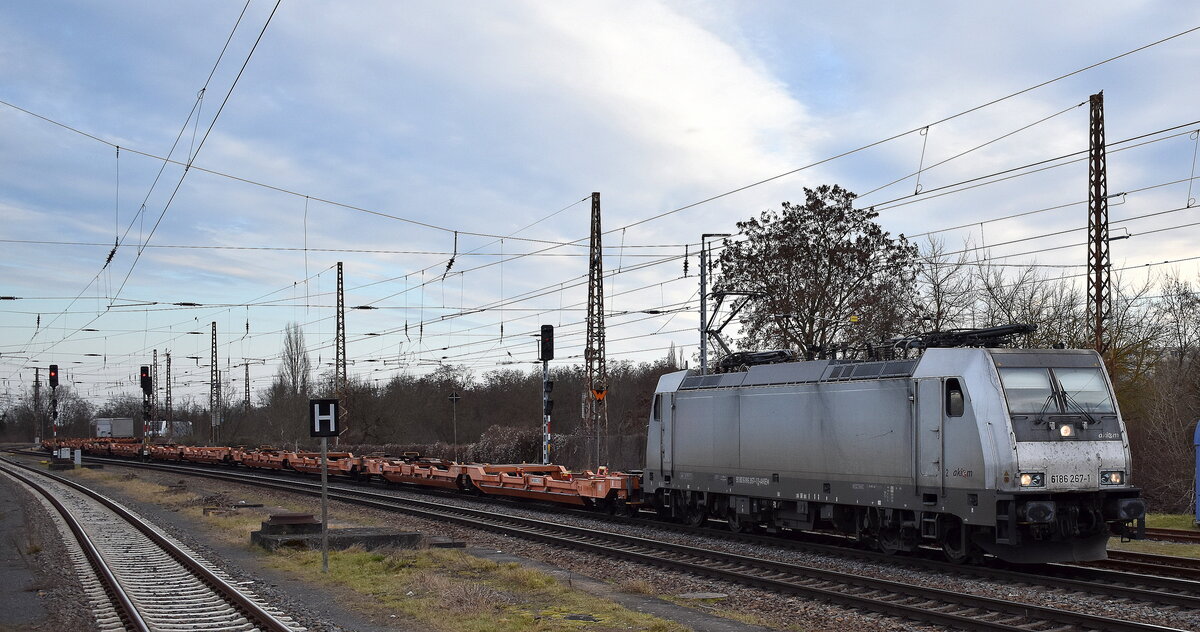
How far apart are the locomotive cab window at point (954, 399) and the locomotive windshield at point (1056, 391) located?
0.64 metres

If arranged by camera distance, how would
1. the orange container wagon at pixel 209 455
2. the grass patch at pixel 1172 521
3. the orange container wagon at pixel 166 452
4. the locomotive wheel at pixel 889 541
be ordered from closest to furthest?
the locomotive wheel at pixel 889 541 → the grass patch at pixel 1172 521 → the orange container wagon at pixel 209 455 → the orange container wagon at pixel 166 452

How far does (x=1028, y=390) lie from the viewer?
14445 millimetres

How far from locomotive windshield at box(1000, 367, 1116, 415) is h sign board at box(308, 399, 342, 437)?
9772 millimetres

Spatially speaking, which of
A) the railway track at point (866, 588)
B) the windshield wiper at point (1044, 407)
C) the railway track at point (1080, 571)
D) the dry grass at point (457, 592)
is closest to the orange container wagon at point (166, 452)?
the dry grass at point (457, 592)

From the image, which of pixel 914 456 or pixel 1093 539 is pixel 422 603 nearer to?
pixel 914 456

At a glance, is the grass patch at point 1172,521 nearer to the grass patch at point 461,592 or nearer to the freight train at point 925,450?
the freight train at point 925,450

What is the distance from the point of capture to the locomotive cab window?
1467 centimetres

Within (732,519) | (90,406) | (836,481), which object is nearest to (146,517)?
(732,519)

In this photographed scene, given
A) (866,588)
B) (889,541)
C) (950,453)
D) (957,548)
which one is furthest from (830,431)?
(866,588)

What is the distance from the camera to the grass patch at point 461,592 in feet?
36.3

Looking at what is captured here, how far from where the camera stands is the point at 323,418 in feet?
48.4

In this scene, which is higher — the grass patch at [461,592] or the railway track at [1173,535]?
the grass patch at [461,592]

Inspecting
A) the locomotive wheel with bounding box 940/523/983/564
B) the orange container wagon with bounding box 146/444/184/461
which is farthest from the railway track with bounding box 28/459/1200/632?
the orange container wagon with bounding box 146/444/184/461

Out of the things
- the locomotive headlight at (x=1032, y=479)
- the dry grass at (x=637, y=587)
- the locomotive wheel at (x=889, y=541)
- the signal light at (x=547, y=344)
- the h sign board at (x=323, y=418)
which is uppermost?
the signal light at (x=547, y=344)
